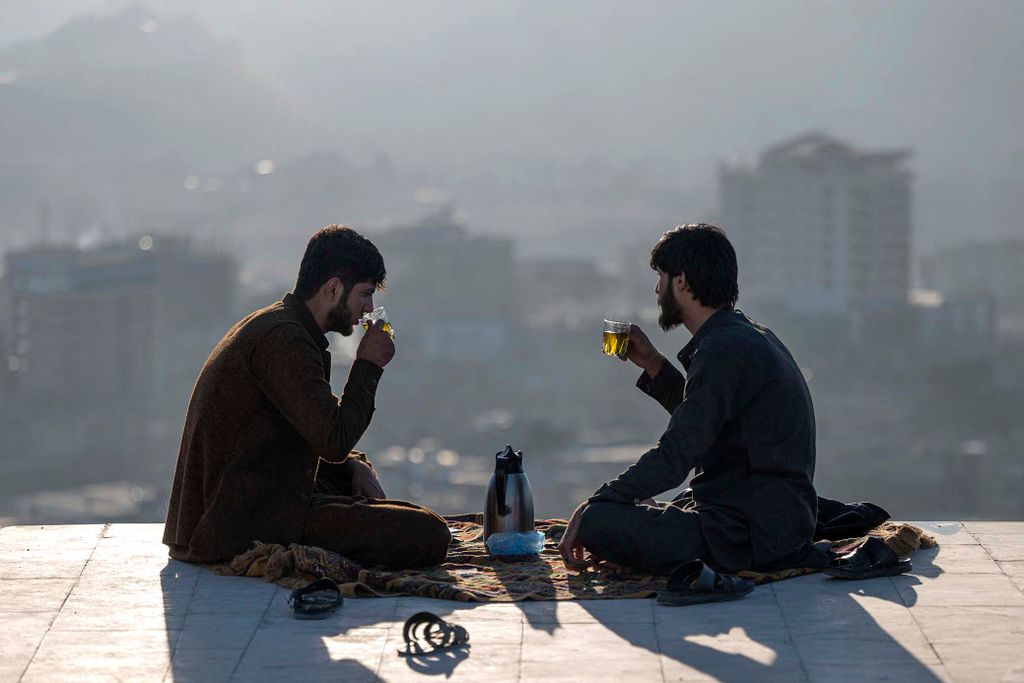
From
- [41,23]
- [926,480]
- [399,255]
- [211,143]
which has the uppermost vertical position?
[41,23]

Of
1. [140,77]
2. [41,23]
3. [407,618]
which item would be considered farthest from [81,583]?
[41,23]

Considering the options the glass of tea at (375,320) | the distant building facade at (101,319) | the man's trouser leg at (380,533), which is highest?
the glass of tea at (375,320)

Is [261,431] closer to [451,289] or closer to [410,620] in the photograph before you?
[410,620]

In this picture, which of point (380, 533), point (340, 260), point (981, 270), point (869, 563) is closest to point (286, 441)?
point (380, 533)

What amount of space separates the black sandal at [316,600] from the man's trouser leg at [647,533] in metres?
0.70

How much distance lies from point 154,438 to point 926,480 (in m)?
37.0

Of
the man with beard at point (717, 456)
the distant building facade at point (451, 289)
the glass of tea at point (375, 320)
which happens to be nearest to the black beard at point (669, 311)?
the man with beard at point (717, 456)

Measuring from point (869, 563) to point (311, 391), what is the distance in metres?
1.54

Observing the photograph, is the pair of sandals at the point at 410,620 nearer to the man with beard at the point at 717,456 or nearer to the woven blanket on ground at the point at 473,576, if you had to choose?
the woven blanket on ground at the point at 473,576

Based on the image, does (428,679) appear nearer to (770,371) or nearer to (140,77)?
(770,371)

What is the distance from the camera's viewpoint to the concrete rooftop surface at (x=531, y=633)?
2.82 metres

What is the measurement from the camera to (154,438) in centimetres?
6788

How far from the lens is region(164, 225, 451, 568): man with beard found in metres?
3.67

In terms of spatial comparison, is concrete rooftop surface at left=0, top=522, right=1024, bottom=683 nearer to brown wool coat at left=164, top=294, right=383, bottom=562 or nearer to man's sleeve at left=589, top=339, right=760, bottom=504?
brown wool coat at left=164, top=294, right=383, bottom=562
